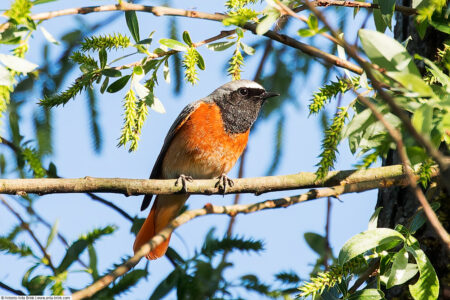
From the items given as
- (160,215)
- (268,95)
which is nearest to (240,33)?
(268,95)

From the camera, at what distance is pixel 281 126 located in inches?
181

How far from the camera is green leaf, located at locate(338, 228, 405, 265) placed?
88.0 inches

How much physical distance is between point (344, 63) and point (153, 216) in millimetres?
3082

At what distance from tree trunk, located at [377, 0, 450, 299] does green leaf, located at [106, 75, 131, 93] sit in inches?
74.5

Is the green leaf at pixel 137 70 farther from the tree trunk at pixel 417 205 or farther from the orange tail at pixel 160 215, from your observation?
the orange tail at pixel 160 215

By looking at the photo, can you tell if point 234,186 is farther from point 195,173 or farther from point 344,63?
point 195,173

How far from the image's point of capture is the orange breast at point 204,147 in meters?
4.70

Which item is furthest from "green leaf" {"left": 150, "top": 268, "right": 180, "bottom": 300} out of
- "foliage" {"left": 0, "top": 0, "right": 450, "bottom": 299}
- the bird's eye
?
the bird's eye

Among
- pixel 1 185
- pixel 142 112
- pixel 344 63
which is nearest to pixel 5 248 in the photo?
pixel 1 185

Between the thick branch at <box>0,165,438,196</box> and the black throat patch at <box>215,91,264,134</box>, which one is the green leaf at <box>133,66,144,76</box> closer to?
the thick branch at <box>0,165,438,196</box>

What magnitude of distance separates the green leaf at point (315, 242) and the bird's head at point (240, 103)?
56.5 inches

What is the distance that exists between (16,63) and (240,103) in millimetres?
3049

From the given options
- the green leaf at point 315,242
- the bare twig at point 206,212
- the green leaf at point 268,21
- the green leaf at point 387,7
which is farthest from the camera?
the green leaf at point 315,242

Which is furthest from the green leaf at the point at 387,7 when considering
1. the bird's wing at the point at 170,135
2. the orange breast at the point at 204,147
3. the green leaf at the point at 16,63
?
the bird's wing at the point at 170,135
